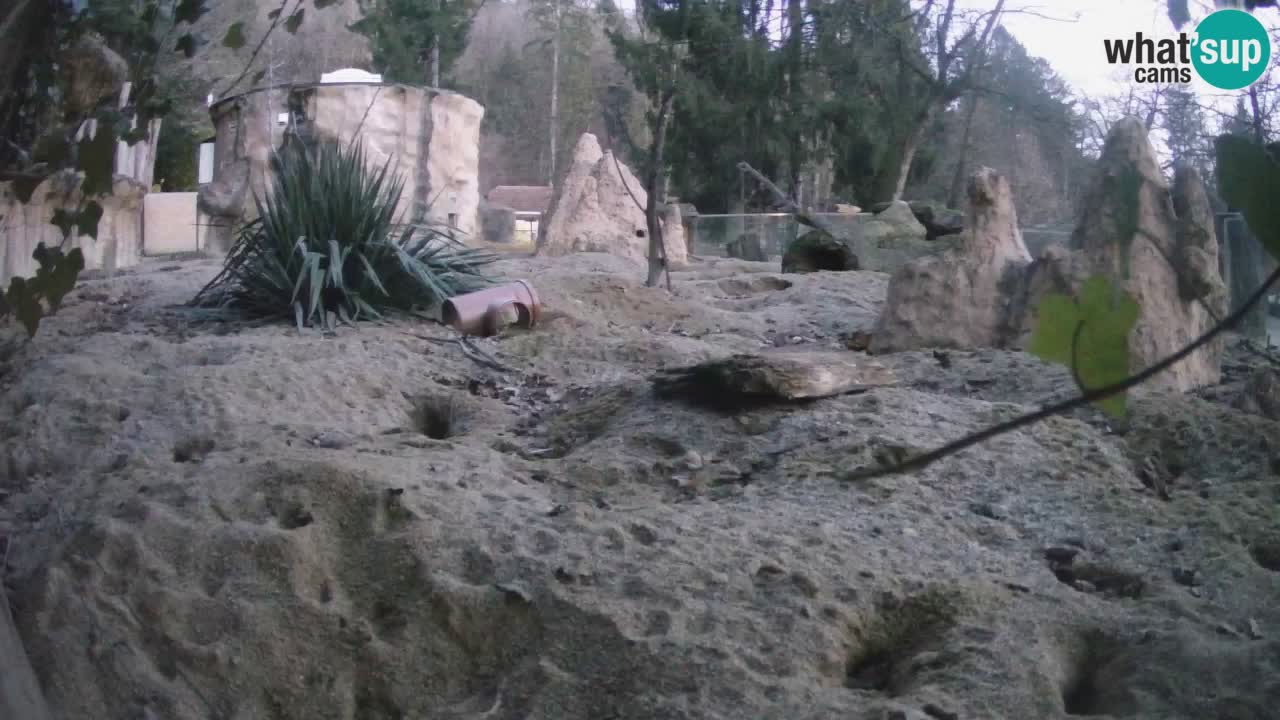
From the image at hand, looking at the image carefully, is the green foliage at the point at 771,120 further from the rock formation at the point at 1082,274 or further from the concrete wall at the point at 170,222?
the concrete wall at the point at 170,222

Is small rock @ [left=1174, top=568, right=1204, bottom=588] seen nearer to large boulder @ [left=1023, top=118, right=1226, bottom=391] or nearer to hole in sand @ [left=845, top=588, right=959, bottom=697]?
hole in sand @ [left=845, top=588, right=959, bottom=697]

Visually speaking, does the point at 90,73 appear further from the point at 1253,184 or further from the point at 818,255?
the point at 818,255

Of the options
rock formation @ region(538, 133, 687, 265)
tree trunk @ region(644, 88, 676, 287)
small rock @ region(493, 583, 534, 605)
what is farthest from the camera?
rock formation @ region(538, 133, 687, 265)

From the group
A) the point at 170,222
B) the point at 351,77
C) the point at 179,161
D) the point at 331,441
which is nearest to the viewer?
the point at 331,441

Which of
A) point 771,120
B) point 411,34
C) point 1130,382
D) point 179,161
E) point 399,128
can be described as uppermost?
point 411,34

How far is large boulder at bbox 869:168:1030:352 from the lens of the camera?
516 centimetres

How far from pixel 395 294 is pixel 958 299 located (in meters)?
2.84

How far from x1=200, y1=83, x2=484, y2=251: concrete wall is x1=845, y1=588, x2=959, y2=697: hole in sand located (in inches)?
602

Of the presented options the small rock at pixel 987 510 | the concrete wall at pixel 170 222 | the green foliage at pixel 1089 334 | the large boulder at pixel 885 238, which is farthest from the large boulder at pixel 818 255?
the concrete wall at pixel 170 222

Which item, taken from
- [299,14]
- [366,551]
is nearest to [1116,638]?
[366,551]

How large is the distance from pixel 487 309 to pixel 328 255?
993mm

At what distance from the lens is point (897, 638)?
2545 mm

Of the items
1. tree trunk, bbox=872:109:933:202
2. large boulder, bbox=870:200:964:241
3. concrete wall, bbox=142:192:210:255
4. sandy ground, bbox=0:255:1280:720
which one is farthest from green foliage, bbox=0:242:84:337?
concrete wall, bbox=142:192:210:255

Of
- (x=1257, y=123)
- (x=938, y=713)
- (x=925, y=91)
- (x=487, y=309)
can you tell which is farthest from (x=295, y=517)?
(x=925, y=91)
